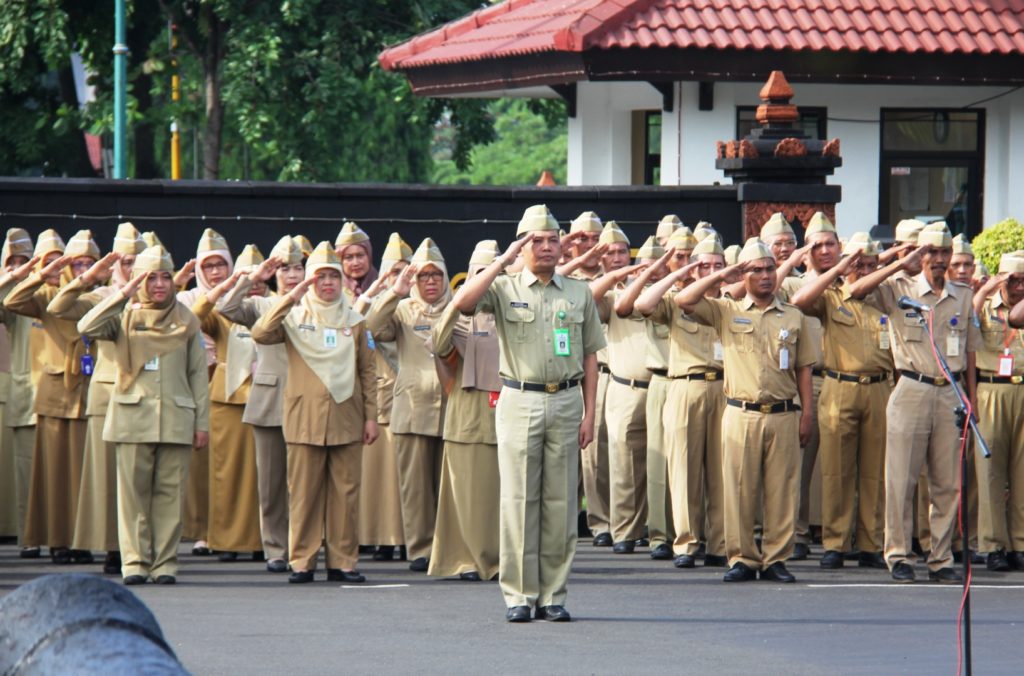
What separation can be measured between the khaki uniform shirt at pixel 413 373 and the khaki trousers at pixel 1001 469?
3814 millimetres

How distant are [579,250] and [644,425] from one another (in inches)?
57.2

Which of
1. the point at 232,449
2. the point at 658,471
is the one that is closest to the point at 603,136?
the point at 658,471

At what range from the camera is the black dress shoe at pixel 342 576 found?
11.5m

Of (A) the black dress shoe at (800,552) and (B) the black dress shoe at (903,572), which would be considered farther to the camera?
(A) the black dress shoe at (800,552)

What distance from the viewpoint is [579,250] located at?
13867 mm

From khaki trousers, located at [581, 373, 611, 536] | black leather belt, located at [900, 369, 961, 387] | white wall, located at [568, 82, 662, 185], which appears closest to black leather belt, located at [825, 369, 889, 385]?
black leather belt, located at [900, 369, 961, 387]

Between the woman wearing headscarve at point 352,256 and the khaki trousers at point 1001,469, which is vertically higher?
the woman wearing headscarve at point 352,256

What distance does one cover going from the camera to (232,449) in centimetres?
1280

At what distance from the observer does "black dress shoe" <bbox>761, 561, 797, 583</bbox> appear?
11562 millimetres

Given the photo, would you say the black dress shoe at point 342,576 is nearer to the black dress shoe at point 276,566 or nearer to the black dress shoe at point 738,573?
the black dress shoe at point 276,566

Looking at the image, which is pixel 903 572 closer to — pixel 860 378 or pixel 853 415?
pixel 853 415

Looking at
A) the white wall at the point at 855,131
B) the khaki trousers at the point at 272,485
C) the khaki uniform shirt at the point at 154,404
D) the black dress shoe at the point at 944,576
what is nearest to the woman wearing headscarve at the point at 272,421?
the khaki trousers at the point at 272,485

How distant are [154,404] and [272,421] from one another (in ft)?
3.07

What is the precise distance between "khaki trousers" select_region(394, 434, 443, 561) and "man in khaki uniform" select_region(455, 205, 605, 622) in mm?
2360
